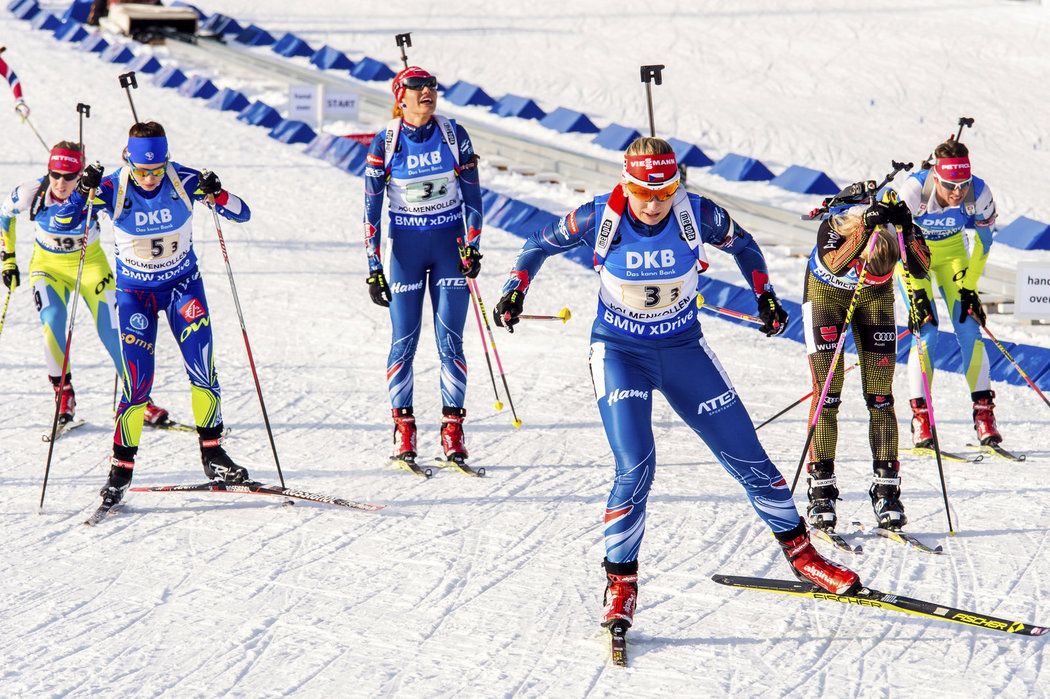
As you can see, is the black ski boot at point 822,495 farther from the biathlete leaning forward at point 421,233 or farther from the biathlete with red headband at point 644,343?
the biathlete leaning forward at point 421,233

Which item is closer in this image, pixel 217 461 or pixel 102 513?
pixel 102 513

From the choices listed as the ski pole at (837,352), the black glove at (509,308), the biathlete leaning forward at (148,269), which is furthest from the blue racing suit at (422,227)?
the ski pole at (837,352)

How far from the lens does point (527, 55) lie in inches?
885

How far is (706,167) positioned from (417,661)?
11.4m

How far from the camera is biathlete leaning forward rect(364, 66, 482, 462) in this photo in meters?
7.56

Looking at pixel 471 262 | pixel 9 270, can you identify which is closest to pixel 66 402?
pixel 9 270

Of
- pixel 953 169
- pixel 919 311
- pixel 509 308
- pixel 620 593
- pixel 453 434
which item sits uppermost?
pixel 953 169

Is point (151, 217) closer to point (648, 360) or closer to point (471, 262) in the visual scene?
point (471, 262)

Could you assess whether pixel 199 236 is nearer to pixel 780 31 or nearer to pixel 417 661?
pixel 417 661

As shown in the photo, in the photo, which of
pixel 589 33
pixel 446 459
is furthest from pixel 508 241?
pixel 589 33

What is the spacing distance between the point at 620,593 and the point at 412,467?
2426mm

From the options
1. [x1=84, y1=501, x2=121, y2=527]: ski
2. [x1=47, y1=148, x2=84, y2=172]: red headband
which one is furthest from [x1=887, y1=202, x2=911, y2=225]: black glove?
[x1=47, y1=148, x2=84, y2=172]: red headband

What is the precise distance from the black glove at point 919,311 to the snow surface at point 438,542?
1.09 metres

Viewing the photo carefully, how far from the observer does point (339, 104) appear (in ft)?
55.1
